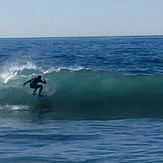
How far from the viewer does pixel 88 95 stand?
18.7 meters

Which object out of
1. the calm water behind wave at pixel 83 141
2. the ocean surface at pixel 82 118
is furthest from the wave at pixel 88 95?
the calm water behind wave at pixel 83 141

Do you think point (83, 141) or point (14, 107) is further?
point (14, 107)

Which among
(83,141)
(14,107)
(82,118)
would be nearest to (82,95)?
(14,107)

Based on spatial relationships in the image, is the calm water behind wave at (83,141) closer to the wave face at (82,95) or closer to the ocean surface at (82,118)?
the ocean surface at (82,118)

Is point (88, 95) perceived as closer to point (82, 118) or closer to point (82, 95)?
point (82, 95)

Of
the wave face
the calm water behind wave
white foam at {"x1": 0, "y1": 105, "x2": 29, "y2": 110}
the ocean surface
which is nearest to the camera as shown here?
the calm water behind wave

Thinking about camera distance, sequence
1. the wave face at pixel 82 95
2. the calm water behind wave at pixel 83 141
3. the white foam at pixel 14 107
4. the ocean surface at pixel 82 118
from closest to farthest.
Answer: the calm water behind wave at pixel 83 141 → the ocean surface at pixel 82 118 → the wave face at pixel 82 95 → the white foam at pixel 14 107

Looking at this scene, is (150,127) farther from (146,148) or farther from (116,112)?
(116,112)

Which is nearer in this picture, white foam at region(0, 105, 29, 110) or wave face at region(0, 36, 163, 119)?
wave face at region(0, 36, 163, 119)

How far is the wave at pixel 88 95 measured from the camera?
1577cm

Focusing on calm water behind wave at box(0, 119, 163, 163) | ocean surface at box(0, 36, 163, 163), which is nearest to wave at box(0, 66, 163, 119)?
ocean surface at box(0, 36, 163, 163)

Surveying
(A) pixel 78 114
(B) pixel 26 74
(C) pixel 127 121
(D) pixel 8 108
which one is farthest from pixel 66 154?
(B) pixel 26 74

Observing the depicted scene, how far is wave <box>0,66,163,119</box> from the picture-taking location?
15766 mm

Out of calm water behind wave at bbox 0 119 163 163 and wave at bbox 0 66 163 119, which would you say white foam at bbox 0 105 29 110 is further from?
calm water behind wave at bbox 0 119 163 163
